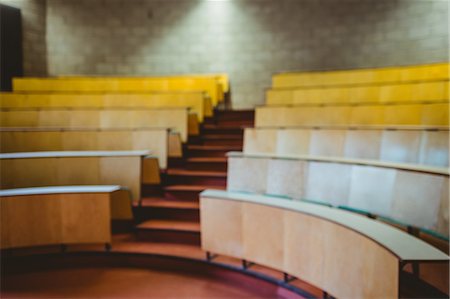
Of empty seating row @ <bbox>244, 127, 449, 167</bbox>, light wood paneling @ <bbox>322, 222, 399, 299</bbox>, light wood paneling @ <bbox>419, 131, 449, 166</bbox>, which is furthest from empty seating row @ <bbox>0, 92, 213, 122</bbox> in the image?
light wood paneling @ <bbox>322, 222, 399, 299</bbox>

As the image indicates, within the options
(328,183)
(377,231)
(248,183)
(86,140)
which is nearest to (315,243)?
(377,231)

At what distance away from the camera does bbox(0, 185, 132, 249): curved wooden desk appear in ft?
3.09

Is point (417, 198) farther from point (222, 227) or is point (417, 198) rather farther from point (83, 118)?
point (83, 118)

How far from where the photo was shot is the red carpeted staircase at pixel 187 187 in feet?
3.53

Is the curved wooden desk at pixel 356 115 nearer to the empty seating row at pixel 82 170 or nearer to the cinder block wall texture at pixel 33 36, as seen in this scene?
the empty seating row at pixel 82 170

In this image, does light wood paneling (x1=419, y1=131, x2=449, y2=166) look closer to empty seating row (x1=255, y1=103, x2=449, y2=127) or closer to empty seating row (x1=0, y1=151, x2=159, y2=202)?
empty seating row (x1=255, y1=103, x2=449, y2=127)

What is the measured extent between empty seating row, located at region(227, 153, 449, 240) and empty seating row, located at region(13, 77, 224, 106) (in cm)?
103

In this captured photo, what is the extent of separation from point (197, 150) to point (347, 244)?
0.96m

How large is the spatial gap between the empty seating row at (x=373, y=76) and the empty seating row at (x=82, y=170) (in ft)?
3.38

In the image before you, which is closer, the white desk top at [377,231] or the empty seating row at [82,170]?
the white desk top at [377,231]

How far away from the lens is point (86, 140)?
1.29 meters

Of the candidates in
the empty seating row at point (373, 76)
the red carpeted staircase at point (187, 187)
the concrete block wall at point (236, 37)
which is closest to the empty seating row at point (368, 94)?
the empty seating row at point (373, 76)

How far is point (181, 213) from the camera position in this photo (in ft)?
3.75

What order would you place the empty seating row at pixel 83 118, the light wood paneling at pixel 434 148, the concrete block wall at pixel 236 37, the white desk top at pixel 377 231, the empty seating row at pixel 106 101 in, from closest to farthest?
the white desk top at pixel 377 231
the light wood paneling at pixel 434 148
the empty seating row at pixel 83 118
the empty seating row at pixel 106 101
the concrete block wall at pixel 236 37
